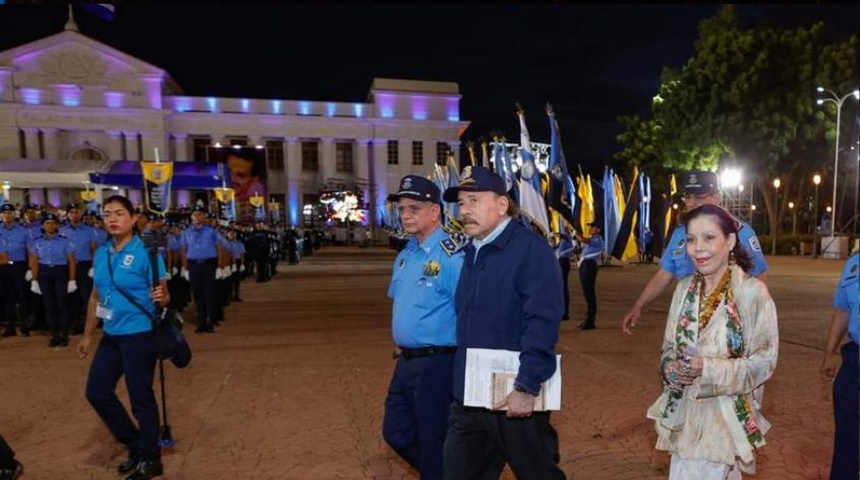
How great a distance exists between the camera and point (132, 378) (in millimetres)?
4125

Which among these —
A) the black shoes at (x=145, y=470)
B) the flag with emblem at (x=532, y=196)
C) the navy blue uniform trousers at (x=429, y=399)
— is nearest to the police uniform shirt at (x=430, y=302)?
the navy blue uniform trousers at (x=429, y=399)

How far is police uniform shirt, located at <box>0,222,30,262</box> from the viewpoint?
9.66 metres

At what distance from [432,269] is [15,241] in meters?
9.04

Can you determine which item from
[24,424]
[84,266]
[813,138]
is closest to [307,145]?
[813,138]

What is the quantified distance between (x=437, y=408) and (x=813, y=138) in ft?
112

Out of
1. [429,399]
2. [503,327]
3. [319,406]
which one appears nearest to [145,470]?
[319,406]

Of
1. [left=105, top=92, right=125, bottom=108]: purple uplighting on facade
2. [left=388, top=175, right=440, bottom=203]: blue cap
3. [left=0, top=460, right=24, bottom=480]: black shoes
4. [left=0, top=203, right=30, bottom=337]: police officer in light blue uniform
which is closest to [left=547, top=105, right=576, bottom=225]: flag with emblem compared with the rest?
[left=388, top=175, right=440, bottom=203]: blue cap

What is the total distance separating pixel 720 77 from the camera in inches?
1251

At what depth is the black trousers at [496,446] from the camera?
2.75 meters

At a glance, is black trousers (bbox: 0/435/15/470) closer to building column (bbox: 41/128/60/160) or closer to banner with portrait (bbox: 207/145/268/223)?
banner with portrait (bbox: 207/145/268/223)

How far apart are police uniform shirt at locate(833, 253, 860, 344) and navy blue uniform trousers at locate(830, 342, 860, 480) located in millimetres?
94

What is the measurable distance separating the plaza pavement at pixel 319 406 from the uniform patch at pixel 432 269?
67.9 inches

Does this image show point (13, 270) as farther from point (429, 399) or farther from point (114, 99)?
point (114, 99)

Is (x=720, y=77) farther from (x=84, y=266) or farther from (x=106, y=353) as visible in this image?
(x=106, y=353)
